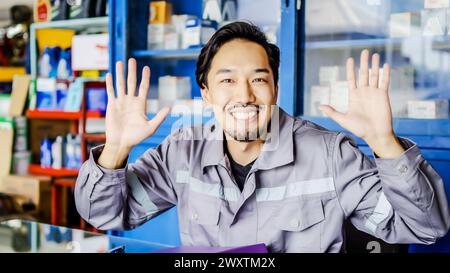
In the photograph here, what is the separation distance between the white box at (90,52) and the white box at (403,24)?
5.45ft

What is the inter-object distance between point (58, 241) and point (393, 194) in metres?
0.78

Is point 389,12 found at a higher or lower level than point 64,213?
higher

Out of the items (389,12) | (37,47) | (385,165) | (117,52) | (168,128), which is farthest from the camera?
(37,47)

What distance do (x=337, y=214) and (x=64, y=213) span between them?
2.89m

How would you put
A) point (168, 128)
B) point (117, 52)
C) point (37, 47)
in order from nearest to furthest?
1. point (168, 128)
2. point (117, 52)
3. point (37, 47)

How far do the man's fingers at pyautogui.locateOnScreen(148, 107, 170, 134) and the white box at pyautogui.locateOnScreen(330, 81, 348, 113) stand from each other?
1.43m

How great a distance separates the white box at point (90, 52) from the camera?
11.5 ft

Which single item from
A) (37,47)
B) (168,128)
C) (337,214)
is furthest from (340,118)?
(37,47)

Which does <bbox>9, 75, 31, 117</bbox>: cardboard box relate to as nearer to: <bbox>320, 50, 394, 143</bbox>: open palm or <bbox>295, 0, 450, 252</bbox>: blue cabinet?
<bbox>295, 0, 450, 252</bbox>: blue cabinet

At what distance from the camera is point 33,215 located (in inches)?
151

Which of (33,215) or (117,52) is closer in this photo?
(117,52)

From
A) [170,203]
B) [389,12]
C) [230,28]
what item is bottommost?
[170,203]

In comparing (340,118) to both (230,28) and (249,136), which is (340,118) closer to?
(249,136)

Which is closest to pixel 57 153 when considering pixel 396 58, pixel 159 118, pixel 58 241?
pixel 396 58
